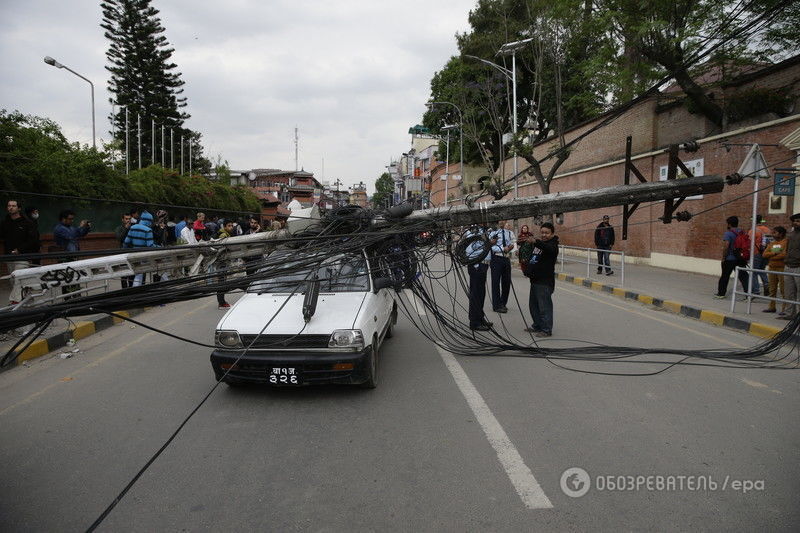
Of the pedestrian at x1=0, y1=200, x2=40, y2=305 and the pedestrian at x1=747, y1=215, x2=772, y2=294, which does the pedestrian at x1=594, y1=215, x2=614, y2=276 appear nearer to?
the pedestrian at x1=747, y1=215, x2=772, y2=294

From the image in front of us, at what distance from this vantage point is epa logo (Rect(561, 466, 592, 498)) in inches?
124

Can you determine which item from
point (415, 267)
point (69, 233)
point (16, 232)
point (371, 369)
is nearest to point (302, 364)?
point (371, 369)

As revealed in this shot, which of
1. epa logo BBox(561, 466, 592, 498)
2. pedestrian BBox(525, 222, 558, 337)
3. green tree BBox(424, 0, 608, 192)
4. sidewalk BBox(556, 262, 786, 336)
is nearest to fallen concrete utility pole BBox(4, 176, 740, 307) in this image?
green tree BBox(424, 0, 608, 192)

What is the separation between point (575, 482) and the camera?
3.28 meters

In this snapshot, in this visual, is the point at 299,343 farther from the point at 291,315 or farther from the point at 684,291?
the point at 684,291

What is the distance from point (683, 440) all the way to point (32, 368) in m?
7.28

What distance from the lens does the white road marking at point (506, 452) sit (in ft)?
10.2

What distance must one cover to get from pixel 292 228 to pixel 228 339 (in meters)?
1.59

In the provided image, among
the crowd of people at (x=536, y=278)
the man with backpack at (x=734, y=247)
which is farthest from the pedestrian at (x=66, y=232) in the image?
the man with backpack at (x=734, y=247)

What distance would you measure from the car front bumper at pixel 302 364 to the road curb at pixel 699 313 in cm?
686

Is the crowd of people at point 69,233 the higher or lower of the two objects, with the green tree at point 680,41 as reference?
lower

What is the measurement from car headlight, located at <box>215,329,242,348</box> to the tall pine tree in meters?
34.2

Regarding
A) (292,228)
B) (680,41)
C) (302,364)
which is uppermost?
(680,41)

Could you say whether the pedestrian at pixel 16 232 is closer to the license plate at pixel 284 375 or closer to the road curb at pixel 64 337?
the road curb at pixel 64 337
